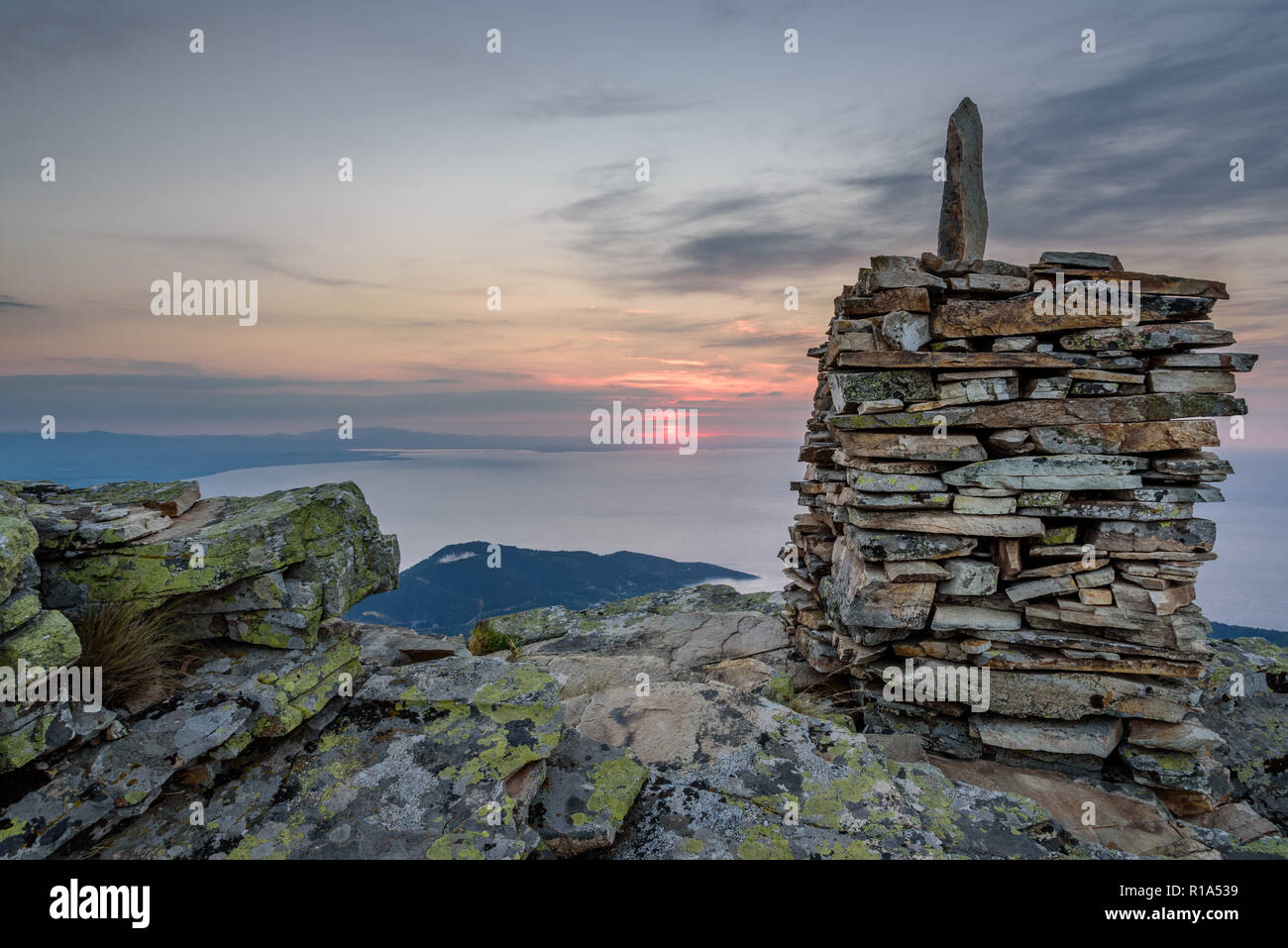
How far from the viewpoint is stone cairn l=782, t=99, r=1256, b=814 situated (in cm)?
798

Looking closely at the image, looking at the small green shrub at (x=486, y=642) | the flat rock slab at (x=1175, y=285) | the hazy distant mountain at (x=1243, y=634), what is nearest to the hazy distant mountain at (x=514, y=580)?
the hazy distant mountain at (x=1243, y=634)

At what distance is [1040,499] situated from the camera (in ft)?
A: 26.7

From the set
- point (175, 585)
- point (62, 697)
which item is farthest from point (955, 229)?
point (62, 697)

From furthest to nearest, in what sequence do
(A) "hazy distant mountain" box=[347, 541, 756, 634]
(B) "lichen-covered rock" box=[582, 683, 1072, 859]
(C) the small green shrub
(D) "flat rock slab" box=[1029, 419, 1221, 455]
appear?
(A) "hazy distant mountain" box=[347, 541, 756, 634] < (C) the small green shrub < (D) "flat rock slab" box=[1029, 419, 1221, 455] < (B) "lichen-covered rock" box=[582, 683, 1072, 859]

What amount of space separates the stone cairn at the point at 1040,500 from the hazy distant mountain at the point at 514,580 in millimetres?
42343

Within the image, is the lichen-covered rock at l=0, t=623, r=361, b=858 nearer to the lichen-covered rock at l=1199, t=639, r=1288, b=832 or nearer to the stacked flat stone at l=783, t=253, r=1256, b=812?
the stacked flat stone at l=783, t=253, r=1256, b=812

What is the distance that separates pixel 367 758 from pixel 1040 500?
26.2 ft

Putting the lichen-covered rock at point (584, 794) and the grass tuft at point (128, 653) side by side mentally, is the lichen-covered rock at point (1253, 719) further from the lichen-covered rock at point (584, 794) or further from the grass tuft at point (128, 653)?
the grass tuft at point (128, 653)

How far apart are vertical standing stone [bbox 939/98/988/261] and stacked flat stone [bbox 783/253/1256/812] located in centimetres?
162

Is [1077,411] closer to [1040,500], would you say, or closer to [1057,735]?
[1040,500]

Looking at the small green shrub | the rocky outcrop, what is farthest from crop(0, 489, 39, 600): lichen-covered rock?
the small green shrub

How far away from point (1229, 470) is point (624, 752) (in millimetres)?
7916

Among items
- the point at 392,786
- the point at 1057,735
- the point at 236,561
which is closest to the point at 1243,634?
the point at 1057,735

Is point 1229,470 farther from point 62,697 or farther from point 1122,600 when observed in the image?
point 62,697
